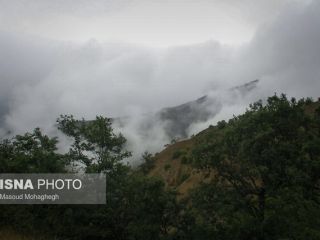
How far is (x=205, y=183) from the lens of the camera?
29.2m

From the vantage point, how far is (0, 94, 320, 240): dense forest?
24891 mm

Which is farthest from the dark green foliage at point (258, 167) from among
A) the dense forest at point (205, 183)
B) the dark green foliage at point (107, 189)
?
the dark green foliage at point (107, 189)

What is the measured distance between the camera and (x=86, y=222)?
1183 inches

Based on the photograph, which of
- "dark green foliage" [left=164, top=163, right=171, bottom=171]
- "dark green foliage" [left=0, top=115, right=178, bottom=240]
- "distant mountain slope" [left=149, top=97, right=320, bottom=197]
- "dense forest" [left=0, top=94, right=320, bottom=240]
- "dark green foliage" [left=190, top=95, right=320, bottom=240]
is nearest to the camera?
"dark green foliage" [left=190, top=95, right=320, bottom=240]

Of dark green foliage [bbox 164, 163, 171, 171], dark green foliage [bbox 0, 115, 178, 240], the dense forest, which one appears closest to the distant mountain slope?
dark green foliage [bbox 164, 163, 171, 171]

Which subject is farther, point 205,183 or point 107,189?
point 107,189

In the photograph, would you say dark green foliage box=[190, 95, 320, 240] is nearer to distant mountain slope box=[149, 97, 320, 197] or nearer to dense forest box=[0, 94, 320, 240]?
dense forest box=[0, 94, 320, 240]

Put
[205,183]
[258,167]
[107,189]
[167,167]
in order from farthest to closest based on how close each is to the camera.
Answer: [167,167]
[107,189]
[205,183]
[258,167]

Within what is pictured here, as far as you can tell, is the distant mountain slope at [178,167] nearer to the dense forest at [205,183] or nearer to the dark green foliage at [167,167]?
the dark green foliage at [167,167]

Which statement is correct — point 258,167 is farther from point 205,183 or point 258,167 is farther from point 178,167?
point 178,167

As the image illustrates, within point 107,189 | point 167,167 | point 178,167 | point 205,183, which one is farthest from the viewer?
point 167,167

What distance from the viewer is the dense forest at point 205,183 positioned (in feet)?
81.7

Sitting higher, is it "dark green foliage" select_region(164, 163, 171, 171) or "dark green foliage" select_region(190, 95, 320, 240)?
"dark green foliage" select_region(164, 163, 171, 171)

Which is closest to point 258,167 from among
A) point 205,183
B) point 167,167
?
point 205,183
